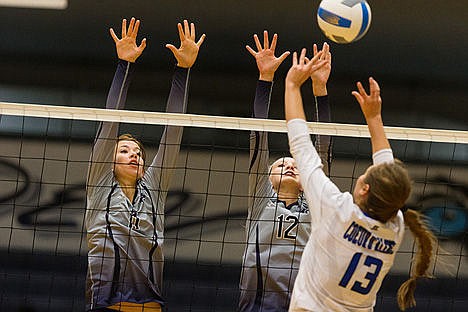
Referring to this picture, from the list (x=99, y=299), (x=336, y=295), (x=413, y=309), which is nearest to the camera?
(x=336, y=295)

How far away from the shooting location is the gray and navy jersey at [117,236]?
14.5 feet

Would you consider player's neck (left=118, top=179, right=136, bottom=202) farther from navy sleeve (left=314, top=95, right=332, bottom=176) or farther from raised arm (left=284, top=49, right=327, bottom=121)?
raised arm (left=284, top=49, right=327, bottom=121)

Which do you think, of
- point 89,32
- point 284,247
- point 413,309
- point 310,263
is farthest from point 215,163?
point 310,263

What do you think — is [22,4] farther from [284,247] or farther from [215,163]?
[284,247]

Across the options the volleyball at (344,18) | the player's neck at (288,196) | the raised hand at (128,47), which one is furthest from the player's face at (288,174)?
the raised hand at (128,47)

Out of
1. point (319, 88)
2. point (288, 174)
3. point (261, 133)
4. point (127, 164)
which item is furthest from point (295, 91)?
point (127, 164)

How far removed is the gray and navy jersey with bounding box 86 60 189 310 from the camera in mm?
4434

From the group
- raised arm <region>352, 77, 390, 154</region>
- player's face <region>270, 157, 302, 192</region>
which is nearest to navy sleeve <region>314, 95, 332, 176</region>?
player's face <region>270, 157, 302, 192</region>

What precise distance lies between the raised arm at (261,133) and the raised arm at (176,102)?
34cm

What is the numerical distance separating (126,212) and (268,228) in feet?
2.58

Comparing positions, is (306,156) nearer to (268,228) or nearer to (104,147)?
(268,228)

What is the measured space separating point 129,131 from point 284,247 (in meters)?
2.65

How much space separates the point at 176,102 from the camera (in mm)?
4684

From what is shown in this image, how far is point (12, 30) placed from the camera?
272 inches
